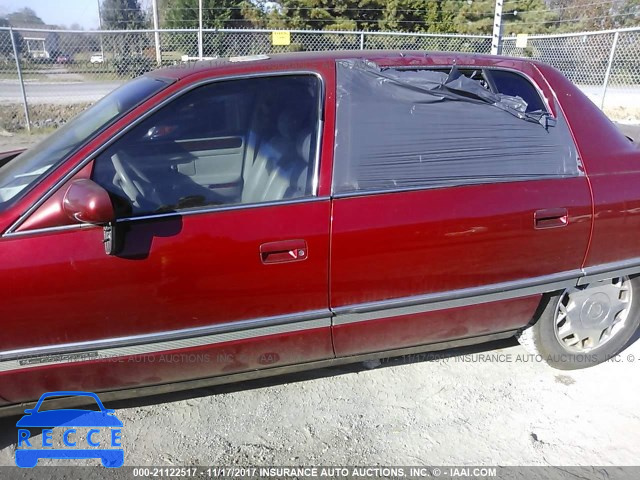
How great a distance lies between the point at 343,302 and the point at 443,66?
1344 millimetres

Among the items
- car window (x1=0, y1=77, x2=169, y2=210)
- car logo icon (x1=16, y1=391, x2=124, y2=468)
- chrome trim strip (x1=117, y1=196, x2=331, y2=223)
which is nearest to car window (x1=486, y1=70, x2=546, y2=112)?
chrome trim strip (x1=117, y1=196, x2=331, y2=223)

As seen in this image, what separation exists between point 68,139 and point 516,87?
2338 millimetres

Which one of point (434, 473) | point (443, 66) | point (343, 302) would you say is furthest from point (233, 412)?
point (443, 66)

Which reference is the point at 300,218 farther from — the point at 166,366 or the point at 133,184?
the point at 166,366

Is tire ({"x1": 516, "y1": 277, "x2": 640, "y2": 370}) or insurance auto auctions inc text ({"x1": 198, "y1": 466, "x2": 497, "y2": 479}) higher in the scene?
tire ({"x1": 516, "y1": 277, "x2": 640, "y2": 370})

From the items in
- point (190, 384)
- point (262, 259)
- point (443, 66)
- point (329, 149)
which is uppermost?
point (443, 66)

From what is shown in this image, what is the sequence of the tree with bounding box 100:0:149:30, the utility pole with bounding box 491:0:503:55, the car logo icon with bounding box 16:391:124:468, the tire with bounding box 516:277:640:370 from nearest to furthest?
the car logo icon with bounding box 16:391:124:468 < the tire with bounding box 516:277:640:370 < the utility pole with bounding box 491:0:503:55 < the tree with bounding box 100:0:149:30

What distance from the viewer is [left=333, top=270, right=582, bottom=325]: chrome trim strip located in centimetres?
246

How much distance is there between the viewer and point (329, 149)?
2.38 m

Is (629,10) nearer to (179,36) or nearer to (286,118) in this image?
(179,36)

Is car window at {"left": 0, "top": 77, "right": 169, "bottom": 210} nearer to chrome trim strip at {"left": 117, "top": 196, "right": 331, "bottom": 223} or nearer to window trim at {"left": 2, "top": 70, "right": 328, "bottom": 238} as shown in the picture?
window trim at {"left": 2, "top": 70, "right": 328, "bottom": 238}

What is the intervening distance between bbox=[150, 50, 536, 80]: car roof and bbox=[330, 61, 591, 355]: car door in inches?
3.9

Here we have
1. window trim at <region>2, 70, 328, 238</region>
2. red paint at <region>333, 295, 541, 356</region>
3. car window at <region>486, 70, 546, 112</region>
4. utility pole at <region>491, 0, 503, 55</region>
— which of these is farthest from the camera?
utility pole at <region>491, 0, 503, 55</region>

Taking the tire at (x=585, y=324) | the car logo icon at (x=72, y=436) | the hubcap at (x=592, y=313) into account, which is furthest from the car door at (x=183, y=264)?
the hubcap at (x=592, y=313)
